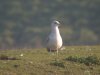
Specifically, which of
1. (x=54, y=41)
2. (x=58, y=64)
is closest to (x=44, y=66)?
(x=58, y=64)

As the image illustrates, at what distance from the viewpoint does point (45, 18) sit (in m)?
82.9

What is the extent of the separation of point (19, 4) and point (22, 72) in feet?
236

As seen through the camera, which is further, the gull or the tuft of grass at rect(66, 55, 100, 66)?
the gull

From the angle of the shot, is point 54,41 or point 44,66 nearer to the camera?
point 44,66

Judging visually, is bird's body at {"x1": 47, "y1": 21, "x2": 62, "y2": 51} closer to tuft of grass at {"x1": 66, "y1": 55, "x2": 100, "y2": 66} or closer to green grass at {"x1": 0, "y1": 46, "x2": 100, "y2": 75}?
green grass at {"x1": 0, "y1": 46, "x2": 100, "y2": 75}

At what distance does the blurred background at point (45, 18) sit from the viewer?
245ft

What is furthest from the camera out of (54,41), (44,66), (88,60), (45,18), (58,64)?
(45,18)

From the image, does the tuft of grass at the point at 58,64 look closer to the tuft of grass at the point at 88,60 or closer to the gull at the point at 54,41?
the tuft of grass at the point at 88,60

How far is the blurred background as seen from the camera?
245ft

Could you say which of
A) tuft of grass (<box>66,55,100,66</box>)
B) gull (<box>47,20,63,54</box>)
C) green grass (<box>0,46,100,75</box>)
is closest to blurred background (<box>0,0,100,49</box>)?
gull (<box>47,20,63,54</box>)

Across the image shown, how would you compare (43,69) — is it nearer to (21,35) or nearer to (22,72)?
(22,72)

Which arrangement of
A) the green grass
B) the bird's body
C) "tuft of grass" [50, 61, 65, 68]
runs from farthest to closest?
the bird's body
"tuft of grass" [50, 61, 65, 68]
the green grass

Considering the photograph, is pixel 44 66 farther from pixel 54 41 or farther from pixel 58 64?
pixel 54 41

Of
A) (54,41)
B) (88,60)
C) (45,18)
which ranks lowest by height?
(88,60)
